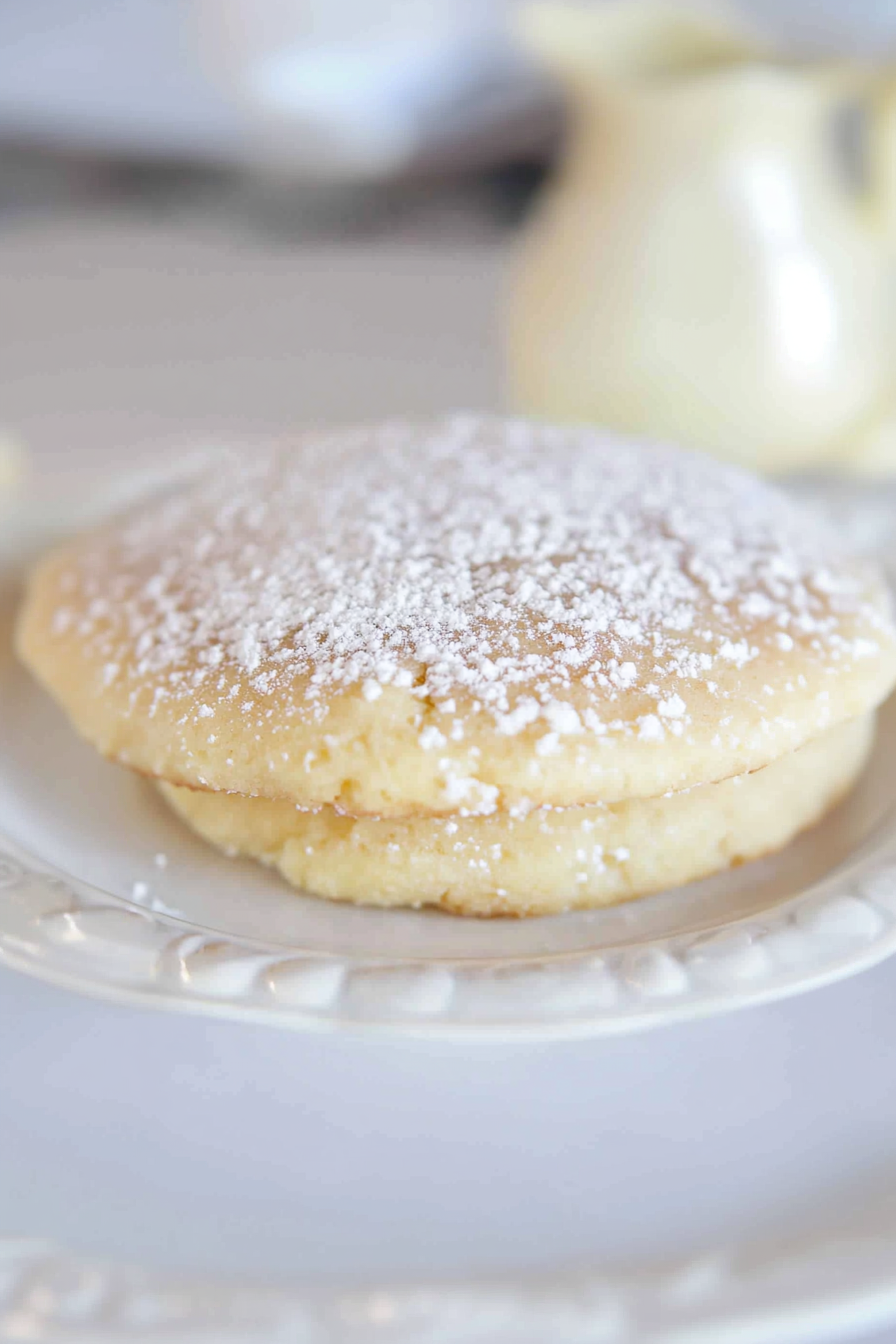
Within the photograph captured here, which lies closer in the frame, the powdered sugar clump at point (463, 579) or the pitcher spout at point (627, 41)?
the powdered sugar clump at point (463, 579)

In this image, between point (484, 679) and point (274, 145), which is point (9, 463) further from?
point (274, 145)

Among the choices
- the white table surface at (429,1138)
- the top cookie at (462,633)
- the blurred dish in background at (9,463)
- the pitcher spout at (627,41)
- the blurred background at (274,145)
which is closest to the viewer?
the white table surface at (429,1138)

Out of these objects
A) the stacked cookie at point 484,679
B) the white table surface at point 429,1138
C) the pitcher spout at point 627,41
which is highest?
the pitcher spout at point 627,41

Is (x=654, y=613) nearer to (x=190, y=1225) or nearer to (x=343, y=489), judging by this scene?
(x=343, y=489)

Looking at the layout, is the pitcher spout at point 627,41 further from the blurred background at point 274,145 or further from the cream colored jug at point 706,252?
the blurred background at point 274,145

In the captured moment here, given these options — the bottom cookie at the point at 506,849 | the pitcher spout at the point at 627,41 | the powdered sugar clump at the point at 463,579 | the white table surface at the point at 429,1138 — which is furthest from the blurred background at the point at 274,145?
the white table surface at the point at 429,1138

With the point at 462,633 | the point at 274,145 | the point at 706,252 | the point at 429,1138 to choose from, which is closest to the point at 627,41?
the point at 706,252
